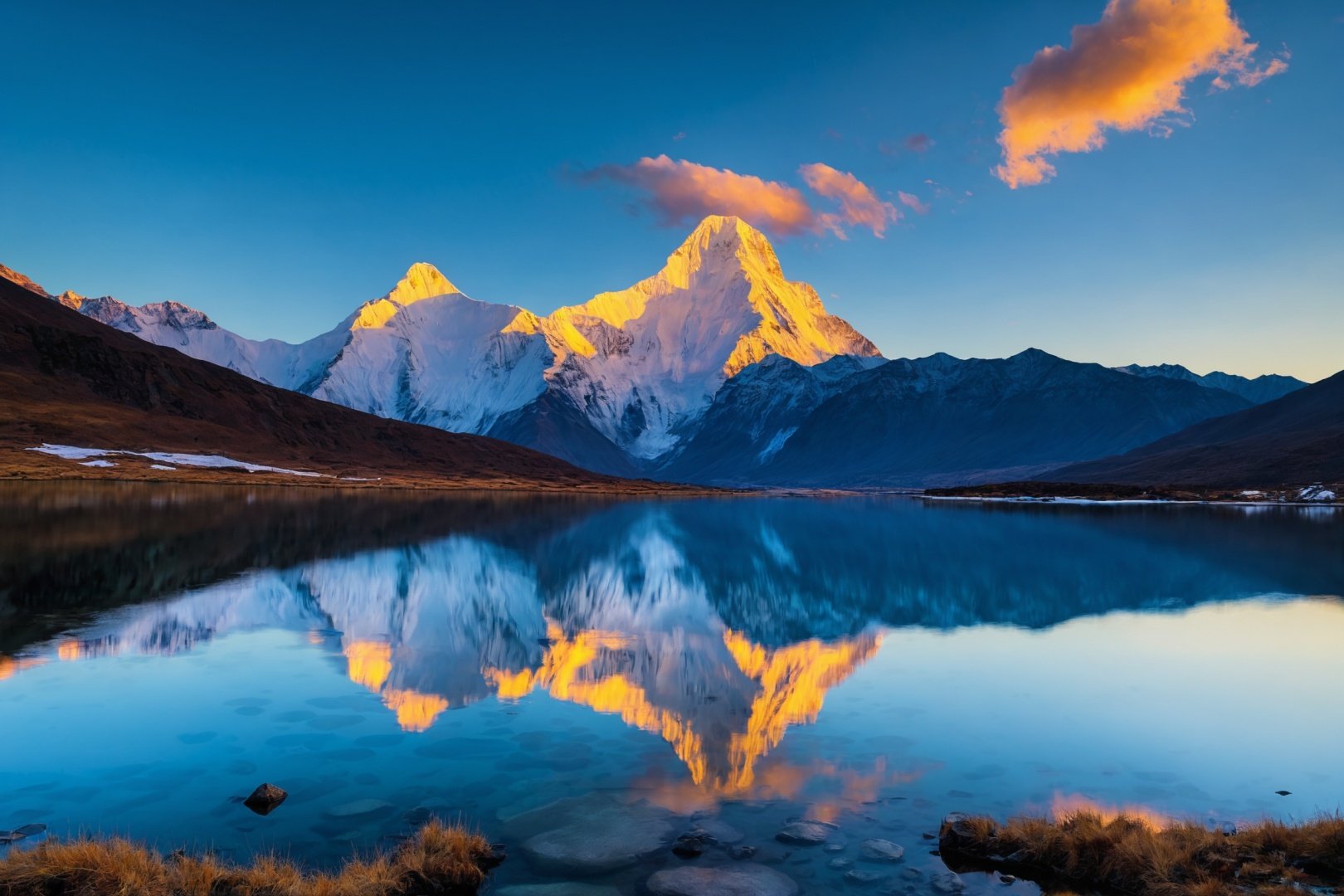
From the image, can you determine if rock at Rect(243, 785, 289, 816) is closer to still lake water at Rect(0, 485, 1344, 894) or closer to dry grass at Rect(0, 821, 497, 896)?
still lake water at Rect(0, 485, 1344, 894)

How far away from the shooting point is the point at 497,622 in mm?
28844

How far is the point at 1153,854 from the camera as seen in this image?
420 inches

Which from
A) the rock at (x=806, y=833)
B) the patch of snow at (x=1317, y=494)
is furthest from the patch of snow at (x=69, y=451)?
the patch of snow at (x=1317, y=494)

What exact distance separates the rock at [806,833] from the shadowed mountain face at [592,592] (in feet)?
5.69

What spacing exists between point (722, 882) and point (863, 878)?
1.86 m

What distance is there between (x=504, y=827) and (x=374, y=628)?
16487 mm

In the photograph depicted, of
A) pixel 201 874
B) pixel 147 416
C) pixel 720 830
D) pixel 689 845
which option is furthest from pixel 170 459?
pixel 689 845

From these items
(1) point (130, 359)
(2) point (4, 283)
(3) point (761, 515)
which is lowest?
(3) point (761, 515)

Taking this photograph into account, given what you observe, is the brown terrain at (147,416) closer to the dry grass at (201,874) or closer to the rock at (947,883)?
the dry grass at (201,874)

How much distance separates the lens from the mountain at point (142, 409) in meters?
138

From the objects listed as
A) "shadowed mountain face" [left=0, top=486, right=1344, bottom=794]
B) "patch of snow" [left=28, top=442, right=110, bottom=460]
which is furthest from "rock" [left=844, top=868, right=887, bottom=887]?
"patch of snow" [left=28, top=442, right=110, bottom=460]

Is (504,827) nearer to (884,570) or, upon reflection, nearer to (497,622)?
(497,622)

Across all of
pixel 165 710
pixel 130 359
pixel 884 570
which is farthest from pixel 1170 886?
pixel 130 359

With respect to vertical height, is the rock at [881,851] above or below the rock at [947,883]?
above
